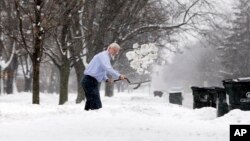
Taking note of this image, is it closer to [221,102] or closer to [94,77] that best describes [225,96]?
[221,102]

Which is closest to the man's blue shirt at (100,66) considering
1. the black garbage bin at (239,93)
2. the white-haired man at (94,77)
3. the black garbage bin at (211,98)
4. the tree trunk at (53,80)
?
the white-haired man at (94,77)

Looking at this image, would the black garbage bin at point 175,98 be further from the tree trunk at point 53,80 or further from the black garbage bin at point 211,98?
the tree trunk at point 53,80

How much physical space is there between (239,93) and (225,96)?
5.61ft

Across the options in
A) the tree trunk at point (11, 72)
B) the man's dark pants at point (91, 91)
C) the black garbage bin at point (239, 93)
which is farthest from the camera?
the tree trunk at point (11, 72)

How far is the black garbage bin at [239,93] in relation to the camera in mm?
12484

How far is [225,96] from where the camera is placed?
46.9 feet

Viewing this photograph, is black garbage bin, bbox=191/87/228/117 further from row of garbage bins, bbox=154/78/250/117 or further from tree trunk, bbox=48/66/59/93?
tree trunk, bbox=48/66/59/93

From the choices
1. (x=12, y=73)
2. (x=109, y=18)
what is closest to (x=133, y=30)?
(x=109, y=18)

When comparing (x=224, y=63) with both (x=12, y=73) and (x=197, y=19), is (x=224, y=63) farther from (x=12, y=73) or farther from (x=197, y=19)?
(x=197, y=19)

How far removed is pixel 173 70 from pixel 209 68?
61.1 meters

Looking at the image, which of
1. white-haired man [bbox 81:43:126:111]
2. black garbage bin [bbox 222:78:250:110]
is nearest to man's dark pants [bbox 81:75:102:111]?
white-haired man [bbox 81:43:126:111]

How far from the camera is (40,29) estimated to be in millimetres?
17016

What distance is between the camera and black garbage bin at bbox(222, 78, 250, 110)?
12484 millimetres

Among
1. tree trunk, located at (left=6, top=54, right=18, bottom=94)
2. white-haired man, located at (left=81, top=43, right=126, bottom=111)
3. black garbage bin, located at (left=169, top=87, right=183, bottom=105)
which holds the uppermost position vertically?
tree trunk, located at (left=6, top=54, right=18, bottom=94)
